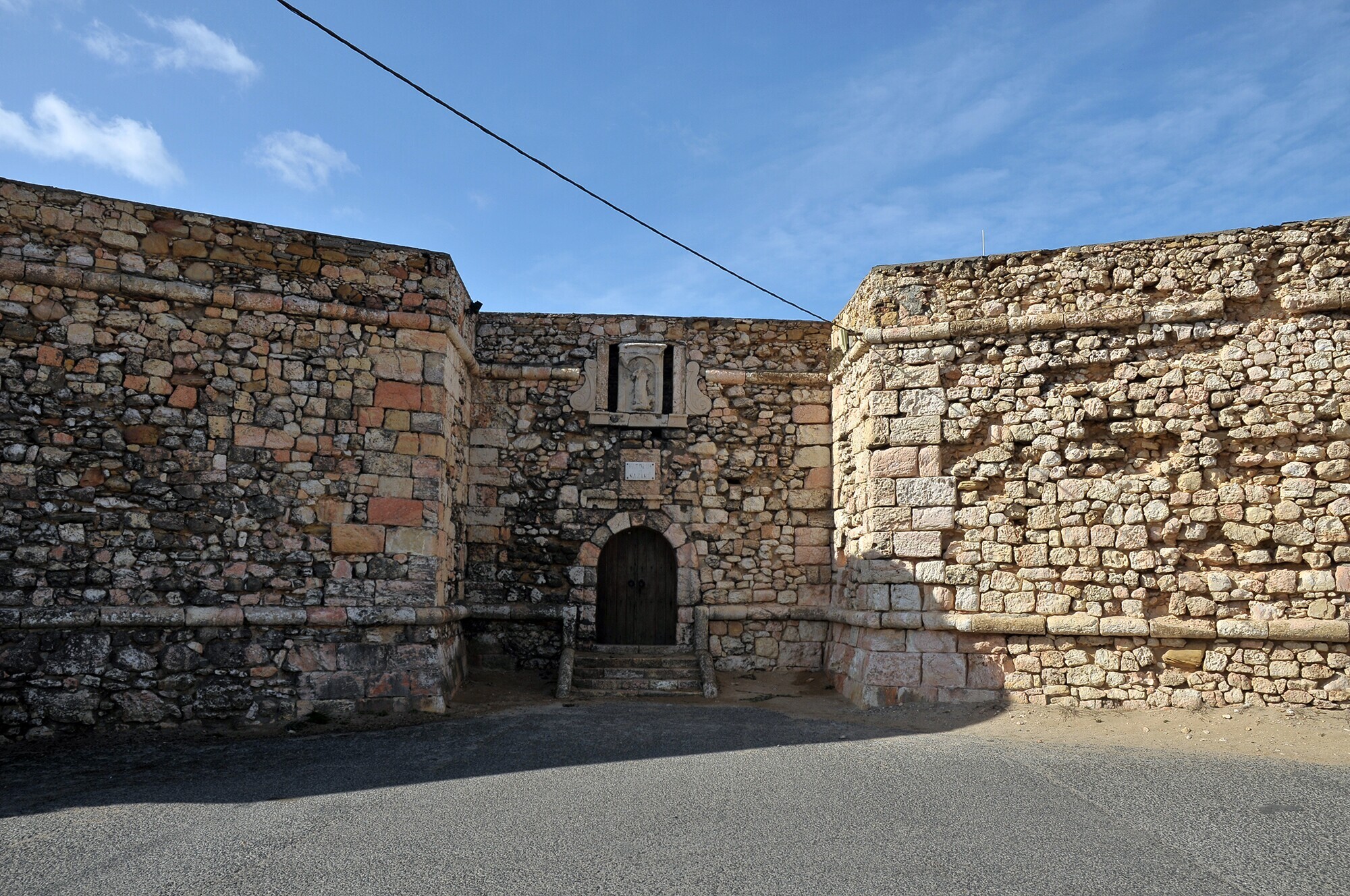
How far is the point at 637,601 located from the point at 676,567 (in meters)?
0.56

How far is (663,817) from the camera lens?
5.10 m

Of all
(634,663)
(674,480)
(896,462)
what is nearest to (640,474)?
(674,480)

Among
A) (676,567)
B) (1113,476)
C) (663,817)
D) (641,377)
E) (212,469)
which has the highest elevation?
(641,377)

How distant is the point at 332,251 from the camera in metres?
8.34

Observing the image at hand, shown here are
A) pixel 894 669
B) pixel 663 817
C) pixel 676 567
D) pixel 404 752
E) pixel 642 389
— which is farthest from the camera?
pixel 642 389

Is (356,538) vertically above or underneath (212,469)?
underneath

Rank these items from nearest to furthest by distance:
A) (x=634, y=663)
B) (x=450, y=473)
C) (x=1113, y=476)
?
1. (x=1113, y=476)
2. (x=450, y=473)
3. (x=634, y=663)

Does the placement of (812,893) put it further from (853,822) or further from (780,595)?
(780,595)

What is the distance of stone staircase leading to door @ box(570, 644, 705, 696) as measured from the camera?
9.22 m

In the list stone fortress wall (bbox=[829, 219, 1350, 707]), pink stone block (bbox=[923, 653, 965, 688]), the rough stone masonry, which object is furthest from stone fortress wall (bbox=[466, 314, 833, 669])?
pink stone block (bbox=[923, 653, 965, 688])

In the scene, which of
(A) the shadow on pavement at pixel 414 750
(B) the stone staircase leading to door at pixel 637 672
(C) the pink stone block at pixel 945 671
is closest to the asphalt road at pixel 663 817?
(A) the shadow on pavement at pixel 414 750

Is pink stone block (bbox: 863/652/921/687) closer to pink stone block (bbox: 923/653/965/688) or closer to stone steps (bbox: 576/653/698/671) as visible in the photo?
pink stone block (bbox: 923/653/965/688)

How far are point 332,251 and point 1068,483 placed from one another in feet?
21.6

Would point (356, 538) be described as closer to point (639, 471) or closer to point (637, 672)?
point (637, 672)
